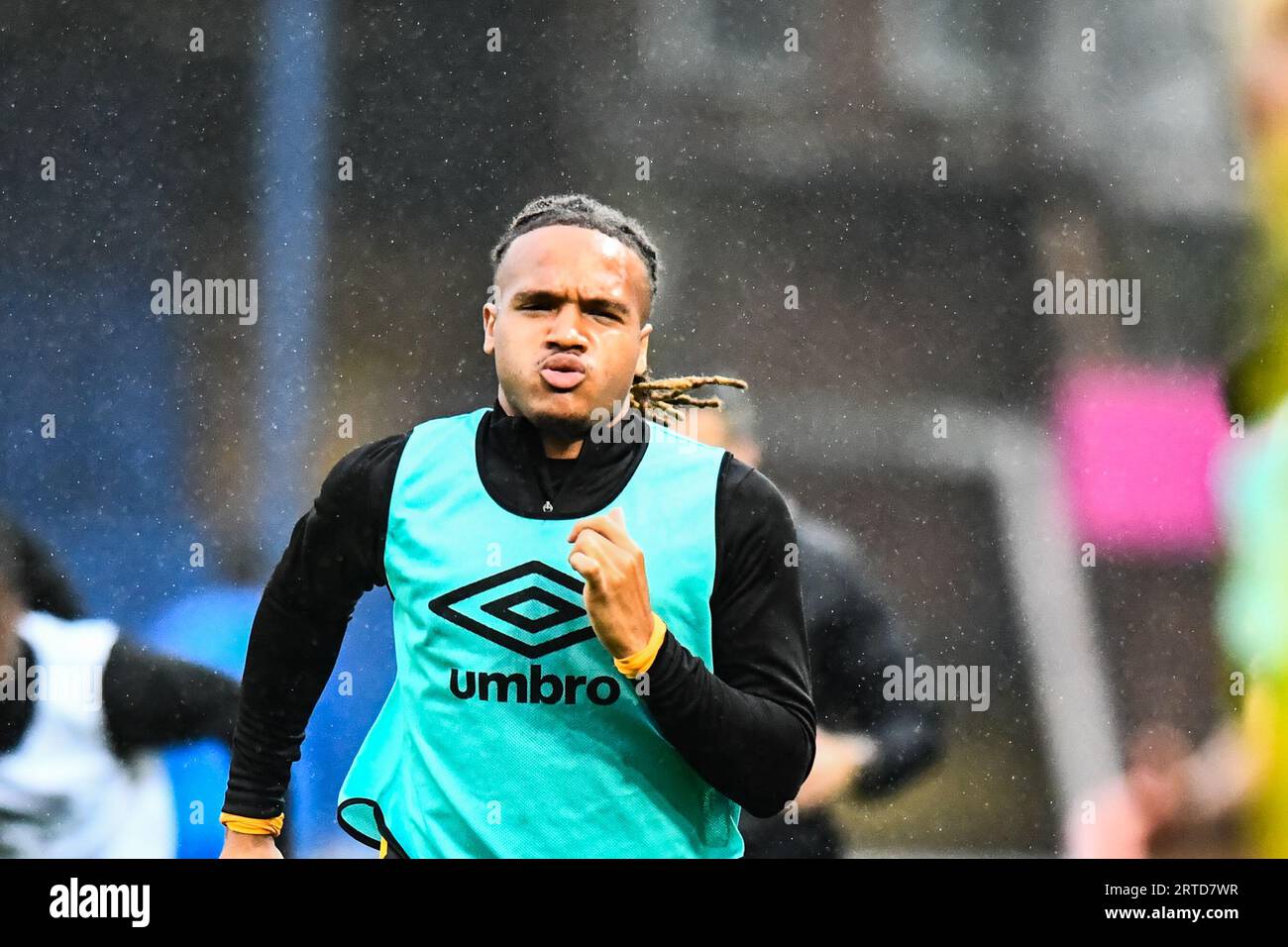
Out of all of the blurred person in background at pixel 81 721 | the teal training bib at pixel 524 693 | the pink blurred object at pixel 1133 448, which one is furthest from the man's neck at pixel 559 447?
the pink blurred object at pixel 1133 448

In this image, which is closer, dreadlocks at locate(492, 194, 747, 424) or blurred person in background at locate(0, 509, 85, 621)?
dreadlocks at locate(492, 194, 747, 424)

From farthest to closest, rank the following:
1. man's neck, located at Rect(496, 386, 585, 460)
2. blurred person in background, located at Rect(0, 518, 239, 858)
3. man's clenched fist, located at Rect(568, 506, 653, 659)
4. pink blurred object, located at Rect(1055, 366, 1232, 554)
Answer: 1. pink blurred object, located at Rect(1055, 366, 1232, 554)
2. blurred person in background, located at Rect(0, 518, 239, 858)
3. man's neck, located at Rect(496, 386, 585, 460)
4. man's clenched fist, located at Rect(568, 506, 653, 659)

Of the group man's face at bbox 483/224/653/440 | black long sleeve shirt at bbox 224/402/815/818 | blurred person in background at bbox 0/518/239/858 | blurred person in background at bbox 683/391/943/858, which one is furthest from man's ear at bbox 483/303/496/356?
blurred person in background at bbox 0/518/239/858

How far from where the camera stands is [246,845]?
2.55 meters

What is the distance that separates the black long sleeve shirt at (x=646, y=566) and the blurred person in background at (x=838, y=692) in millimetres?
717

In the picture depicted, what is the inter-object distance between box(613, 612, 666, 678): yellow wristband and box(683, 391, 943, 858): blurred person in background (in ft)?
3.14

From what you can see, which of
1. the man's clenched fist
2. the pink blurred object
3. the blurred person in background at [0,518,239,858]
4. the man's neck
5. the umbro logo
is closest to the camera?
the man's clenched fist

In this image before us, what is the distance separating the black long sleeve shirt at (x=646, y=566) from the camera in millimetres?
2307

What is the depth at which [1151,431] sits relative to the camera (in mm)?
3273

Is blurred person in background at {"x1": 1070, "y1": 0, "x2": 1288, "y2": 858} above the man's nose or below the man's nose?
below

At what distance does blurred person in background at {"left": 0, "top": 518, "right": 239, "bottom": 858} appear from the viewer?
3.13 meters

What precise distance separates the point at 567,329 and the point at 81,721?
1548mm

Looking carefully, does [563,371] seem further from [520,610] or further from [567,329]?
[520,610]

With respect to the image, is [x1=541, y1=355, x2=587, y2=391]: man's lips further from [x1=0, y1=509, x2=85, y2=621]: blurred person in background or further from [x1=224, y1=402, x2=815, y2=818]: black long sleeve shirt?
[x1=0, y1=509, x2=85, y2=621]: blurred person in background
